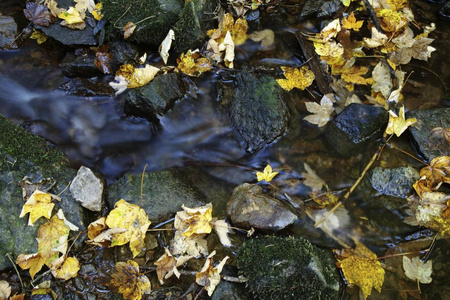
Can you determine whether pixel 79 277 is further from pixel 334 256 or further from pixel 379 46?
pixel 379 46

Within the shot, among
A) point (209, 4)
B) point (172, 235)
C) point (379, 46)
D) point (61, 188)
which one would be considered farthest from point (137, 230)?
point (379, 46)

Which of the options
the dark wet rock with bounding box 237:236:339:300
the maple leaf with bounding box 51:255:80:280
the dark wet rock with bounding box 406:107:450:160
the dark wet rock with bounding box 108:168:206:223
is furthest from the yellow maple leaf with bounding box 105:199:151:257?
the dark wet rock with bounding box 406:107:450:160

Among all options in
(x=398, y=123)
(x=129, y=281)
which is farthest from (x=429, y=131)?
(x=129, y=281)

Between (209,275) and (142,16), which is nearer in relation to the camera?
(209,275)

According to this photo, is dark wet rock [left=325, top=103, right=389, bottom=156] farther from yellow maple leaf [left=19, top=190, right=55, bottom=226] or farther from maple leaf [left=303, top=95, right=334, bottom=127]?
yellow maple leaf [left=19, top=190, right=55, bottom=226]

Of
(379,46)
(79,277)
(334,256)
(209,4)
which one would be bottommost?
(334,256)

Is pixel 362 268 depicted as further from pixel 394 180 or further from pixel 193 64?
pixel 193 64
